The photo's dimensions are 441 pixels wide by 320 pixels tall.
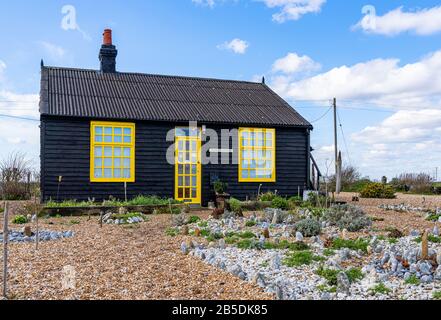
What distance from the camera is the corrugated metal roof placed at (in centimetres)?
1559

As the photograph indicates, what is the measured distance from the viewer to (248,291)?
16.4 feet

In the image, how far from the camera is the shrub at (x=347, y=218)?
953 centimetres

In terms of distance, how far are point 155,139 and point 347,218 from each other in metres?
7.96

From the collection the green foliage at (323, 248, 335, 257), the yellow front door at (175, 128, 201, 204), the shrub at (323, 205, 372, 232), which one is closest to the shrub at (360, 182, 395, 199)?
the yellow front door at (175, 128, 201, 204)

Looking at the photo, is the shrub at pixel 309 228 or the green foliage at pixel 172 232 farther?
the green foliage at pixel 172 232

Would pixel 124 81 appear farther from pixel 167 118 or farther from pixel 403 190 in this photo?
pixel 403 190

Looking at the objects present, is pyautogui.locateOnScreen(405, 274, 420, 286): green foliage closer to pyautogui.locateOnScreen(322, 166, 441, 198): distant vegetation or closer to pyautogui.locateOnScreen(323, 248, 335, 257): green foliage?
pyautogui.locateOnScreen(323, 248, 335, 257): green foliage

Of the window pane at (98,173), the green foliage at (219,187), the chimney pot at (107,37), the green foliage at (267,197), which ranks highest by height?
the chimney pot at (107,37)

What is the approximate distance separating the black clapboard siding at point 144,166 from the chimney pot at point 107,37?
4062mm

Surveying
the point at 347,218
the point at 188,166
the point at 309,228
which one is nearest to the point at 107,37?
the point at 188,166

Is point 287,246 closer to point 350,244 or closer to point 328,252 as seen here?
point 328,252

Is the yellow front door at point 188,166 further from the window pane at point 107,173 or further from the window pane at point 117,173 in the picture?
the window pane at point 107,173

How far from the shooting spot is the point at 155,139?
15945 mm

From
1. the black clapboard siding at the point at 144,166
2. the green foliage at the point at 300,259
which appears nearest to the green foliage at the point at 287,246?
the green foliage at the point at 300,259
